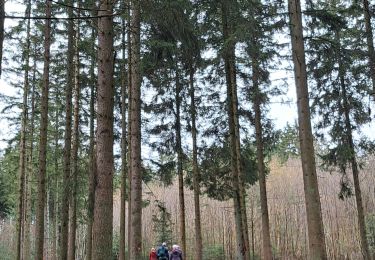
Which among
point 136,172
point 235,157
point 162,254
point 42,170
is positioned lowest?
point 162,254

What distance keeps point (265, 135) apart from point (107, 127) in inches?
356

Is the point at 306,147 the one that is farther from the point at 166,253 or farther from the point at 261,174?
the point at 166,253

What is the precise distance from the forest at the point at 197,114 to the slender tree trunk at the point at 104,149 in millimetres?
17

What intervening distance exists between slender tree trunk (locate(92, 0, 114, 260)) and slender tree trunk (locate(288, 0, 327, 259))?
3.48 meters

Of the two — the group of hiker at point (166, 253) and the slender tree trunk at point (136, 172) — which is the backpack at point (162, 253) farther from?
the slender tree trunk at point (136, 172)

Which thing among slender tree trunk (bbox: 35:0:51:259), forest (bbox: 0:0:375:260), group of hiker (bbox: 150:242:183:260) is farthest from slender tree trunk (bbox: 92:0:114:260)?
group of hiker (bbox: 150:242:183:260)

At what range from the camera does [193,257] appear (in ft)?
87.0

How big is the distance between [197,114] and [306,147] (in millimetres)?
7798

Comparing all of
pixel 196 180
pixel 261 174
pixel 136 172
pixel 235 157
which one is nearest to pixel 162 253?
pixel 196 180

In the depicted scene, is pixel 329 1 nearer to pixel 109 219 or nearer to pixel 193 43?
pixel 193 43

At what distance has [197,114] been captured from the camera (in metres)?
15.1

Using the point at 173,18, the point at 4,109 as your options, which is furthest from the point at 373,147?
the point at 4,109

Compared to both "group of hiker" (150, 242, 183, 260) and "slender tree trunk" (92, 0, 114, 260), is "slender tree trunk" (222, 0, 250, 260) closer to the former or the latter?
"group of hiker" (150, 242, 183, 260)

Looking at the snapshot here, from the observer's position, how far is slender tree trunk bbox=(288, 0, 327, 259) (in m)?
7.11
